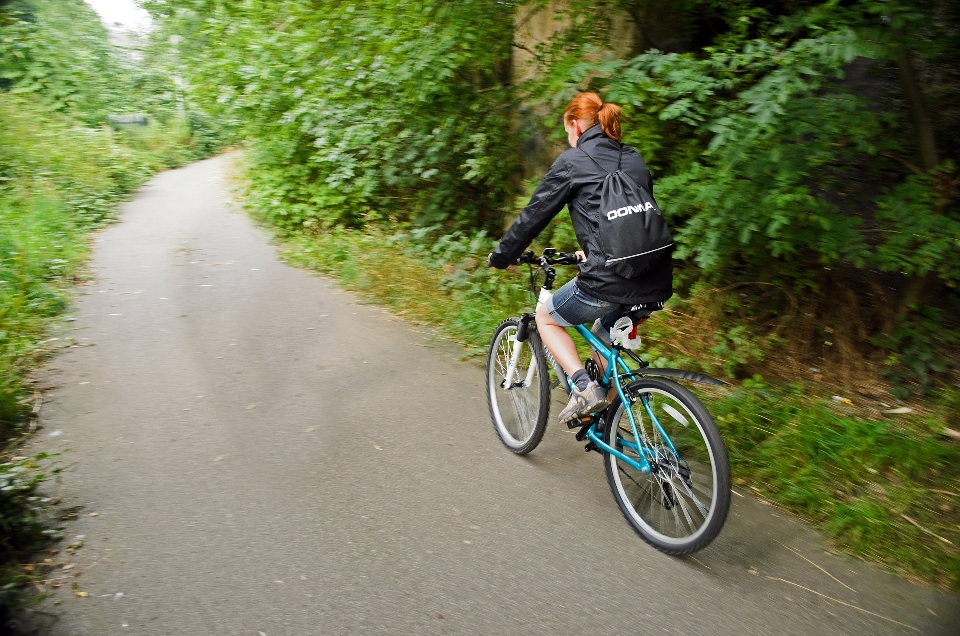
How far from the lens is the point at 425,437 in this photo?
489cm

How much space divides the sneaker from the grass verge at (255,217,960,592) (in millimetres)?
1088

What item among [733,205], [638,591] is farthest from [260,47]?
[638,591]

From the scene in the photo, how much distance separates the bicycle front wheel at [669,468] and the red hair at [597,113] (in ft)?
4.44

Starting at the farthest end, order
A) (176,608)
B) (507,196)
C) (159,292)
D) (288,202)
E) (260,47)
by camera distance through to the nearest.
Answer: (288,202) → (260,47) → (507,196) → (159,292) → (176,608)

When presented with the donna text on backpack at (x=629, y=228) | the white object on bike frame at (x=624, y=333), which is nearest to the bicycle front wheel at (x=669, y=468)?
the white object on bike frame at (x=624, y=333)

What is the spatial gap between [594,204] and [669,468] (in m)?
1.39

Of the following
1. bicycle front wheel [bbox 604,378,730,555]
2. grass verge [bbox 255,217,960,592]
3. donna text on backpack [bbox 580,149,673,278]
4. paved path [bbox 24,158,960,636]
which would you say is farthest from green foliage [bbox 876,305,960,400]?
A: donna text on backpack [bbox 580,149,673,278]

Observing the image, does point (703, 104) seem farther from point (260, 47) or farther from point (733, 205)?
point (260, 47)

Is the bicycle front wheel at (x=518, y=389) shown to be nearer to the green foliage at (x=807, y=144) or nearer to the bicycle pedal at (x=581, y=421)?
the bicycle pedal at (x=581, y=421)

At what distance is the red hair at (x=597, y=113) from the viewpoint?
3914 millimetres

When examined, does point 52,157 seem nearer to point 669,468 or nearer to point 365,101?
point 365,101

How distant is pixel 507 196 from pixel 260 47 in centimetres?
382

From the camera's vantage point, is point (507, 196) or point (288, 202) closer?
point (507, 196)

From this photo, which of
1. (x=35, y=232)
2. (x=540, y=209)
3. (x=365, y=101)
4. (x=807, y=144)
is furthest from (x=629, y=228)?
(x=35, y=232)
